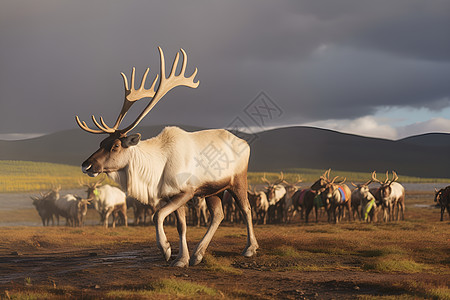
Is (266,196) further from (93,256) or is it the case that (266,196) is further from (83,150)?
(83,150)

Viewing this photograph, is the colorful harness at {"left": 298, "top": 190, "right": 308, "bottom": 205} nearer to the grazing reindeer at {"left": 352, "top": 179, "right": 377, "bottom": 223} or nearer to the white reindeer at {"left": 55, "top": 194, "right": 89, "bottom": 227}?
the grazing reindeer at {"left": 352, "top": 179, "right": 377, "bottom": 223}

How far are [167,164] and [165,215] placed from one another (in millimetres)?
994

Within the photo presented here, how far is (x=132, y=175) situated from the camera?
29.0ft

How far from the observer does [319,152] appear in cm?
15375

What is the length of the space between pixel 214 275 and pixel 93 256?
13.5ft

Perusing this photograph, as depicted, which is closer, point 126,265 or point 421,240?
point 126,265

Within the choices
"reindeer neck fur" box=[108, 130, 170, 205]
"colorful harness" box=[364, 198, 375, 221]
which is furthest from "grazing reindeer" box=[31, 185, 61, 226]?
"reindeer neck fur" box=[108, 130, 170, 205]

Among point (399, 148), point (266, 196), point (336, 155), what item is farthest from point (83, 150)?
point (266, 196)

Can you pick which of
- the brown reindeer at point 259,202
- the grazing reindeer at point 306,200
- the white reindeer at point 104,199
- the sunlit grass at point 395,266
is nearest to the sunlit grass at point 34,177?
the white reindeer at point 104,199

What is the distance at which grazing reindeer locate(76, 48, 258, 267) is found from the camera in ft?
28.6

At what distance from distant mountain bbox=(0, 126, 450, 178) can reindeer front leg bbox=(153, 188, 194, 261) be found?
113 m

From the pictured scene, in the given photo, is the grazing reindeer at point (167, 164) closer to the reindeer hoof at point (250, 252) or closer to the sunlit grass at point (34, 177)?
the reindeer hoof at point (250, 252)

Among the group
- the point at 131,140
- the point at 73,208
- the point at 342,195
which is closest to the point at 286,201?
the point at 342,195

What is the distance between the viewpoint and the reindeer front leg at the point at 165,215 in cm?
858
